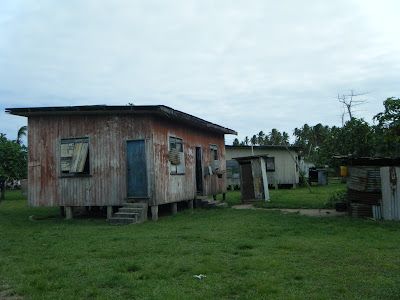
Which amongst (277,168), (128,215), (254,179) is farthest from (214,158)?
(277,168)

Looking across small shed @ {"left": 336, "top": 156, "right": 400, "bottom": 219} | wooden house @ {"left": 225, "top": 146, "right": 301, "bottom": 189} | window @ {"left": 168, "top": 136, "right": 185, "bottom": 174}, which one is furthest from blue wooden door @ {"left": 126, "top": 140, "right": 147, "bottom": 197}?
wooden house @ {"left": 225, "top": 146, "right": 301, "bottom": 189}

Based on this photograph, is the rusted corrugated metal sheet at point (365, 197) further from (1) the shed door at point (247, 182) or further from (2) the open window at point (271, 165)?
(2) the open window at point (271, 165)

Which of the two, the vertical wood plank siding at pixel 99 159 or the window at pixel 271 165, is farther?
the window at pixel 271 165

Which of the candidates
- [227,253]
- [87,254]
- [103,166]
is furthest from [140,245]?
[103,166]

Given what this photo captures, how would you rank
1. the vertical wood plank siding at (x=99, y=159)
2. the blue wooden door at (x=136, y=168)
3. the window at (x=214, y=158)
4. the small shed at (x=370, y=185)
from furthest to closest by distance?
the window at (x=214, y=158), the vertical wood plank siding at (x=99, y=159), the blue wooden door at (x=136, y=168), the small shed at (x=370, y=185)

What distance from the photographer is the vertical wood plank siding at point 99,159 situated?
11.6 metres

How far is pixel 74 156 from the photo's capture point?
39.4 feet

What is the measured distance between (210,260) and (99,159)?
23.9 feet

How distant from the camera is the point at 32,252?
7.04 meters

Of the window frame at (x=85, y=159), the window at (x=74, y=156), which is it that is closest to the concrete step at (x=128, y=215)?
the window frame at (x=85, y=159)

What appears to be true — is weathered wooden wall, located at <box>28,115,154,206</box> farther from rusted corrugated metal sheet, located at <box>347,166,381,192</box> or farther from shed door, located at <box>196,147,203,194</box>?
rusted corrugated metal sheet, located at <box>347,166,381,192</box>

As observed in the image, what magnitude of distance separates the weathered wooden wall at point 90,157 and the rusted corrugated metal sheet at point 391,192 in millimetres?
7008

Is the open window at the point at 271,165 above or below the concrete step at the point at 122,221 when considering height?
above

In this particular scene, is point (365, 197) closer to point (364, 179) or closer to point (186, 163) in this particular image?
point (364, 179)
